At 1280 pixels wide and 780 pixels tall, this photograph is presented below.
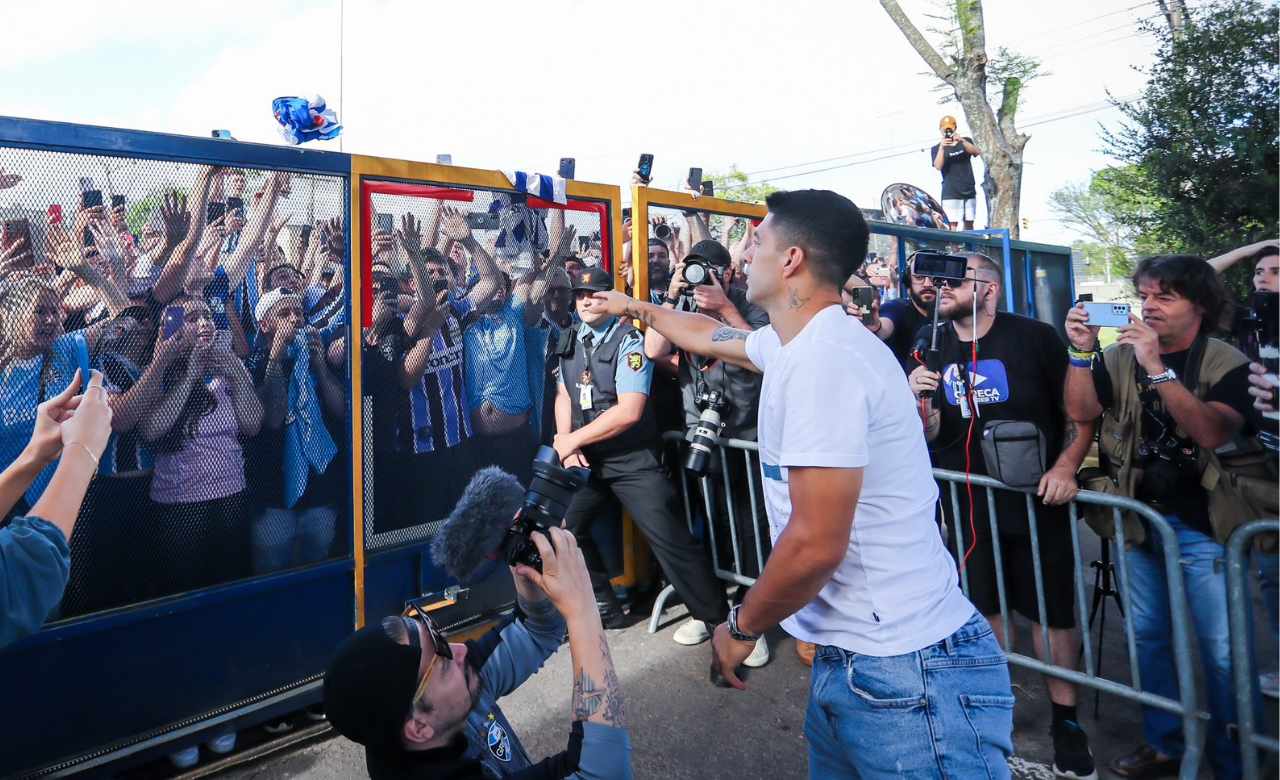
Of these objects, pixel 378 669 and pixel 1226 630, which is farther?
pixel 1226 630

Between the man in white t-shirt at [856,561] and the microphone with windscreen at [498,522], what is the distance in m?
0.49

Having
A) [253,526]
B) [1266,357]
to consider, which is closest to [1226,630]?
[1266,357]

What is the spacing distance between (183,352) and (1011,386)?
10.9ft

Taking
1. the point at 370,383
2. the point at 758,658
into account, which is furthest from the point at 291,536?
the point at 758,658

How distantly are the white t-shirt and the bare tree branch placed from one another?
15061 millimetres

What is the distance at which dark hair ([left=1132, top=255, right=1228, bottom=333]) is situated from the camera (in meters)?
3.28

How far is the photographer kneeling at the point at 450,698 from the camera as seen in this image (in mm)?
1670

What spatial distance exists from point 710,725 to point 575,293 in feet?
7.45

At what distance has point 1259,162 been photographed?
Answer: 8406mm

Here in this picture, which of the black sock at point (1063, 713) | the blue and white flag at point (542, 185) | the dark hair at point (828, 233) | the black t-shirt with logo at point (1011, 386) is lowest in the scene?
the black sock at point (1063, 713)

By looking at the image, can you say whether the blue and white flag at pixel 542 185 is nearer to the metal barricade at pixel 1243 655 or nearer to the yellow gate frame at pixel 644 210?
the yellow gate frame at pixel 644 210

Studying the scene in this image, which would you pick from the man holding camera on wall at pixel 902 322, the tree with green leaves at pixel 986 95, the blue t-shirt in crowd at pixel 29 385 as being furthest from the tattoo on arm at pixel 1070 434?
the tree with green leaves at pixel 986 95

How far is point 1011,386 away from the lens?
3.62 m

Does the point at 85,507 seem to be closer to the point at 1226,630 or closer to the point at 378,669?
the point at 378,669
